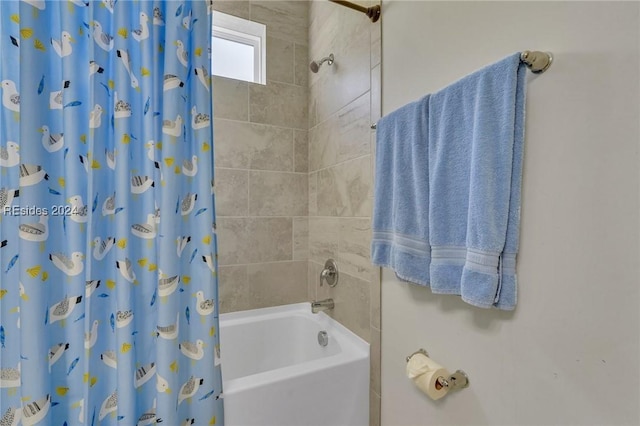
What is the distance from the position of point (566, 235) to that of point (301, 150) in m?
1.59

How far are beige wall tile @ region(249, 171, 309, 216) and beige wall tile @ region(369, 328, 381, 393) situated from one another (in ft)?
3.15

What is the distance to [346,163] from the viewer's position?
1537 mm

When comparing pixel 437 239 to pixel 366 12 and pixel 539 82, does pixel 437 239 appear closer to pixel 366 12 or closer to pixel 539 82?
pixel 539 82

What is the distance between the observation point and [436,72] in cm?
96

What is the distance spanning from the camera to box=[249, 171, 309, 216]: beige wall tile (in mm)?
1863

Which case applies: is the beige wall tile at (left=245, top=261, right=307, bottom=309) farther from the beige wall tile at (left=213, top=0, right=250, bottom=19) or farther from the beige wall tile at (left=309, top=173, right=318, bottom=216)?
the beige wall tile at (left=213, top=0, right=250, bottom=19)

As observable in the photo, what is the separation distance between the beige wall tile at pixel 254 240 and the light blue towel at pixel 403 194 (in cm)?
95

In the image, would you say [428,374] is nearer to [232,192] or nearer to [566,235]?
[566,235]

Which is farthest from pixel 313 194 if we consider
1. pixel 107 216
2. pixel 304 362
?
pixel 107 216

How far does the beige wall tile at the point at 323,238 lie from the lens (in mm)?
1652

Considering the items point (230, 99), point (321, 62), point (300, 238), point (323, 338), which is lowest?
point (323, 338)

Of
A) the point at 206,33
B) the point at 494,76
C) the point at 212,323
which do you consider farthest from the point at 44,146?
the point at 494,76

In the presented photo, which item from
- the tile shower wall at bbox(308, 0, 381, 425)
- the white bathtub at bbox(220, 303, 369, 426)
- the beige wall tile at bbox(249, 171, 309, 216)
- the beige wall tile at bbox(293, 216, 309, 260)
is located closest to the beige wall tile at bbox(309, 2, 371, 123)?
the tile shower wall at bbox(308, 0, 381, 425)

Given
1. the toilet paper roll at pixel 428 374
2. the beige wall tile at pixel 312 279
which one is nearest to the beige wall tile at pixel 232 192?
the beige wall tile at pixel 312 279
